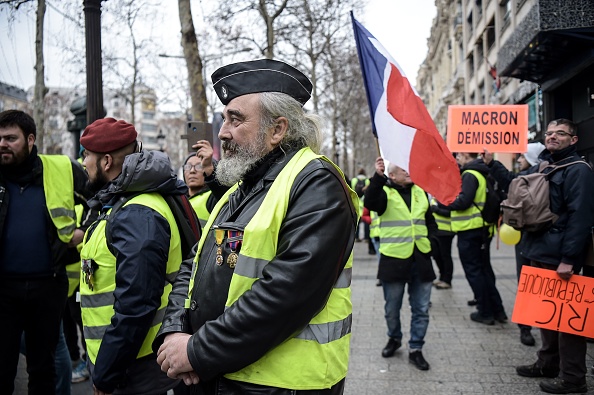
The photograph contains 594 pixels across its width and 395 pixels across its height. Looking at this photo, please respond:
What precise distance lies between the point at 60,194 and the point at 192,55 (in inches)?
229

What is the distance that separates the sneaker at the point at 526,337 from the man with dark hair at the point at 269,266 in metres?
4.26

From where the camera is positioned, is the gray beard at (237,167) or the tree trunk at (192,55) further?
the tree trunk at (192,55)

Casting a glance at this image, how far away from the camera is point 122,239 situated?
8.16 feet

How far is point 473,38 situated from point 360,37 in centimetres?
2956

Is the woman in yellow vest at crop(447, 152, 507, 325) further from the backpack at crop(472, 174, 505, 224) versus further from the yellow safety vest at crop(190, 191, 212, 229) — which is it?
the yellow safety vest at crop(190, 191, 212, 229)

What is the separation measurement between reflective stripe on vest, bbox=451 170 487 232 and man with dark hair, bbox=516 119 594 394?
1674mm

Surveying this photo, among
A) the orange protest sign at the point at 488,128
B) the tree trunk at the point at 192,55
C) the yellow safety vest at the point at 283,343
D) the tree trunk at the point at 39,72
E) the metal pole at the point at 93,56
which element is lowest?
the yellow safety vest at the point at 283,343

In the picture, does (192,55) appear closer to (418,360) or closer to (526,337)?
(418,360)

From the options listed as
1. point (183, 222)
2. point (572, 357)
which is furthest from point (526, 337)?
point (183, 222)

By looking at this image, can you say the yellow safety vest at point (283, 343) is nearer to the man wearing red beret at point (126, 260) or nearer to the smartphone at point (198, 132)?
the man wearing red beret at point (126, 260)

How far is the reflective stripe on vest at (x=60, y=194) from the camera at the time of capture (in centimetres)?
364

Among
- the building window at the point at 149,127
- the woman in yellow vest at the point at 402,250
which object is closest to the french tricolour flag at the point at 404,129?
the woman in yellow vest at the point at 402,250

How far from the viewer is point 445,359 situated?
5168 millimetres

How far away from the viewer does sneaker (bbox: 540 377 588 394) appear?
13.6 feet
